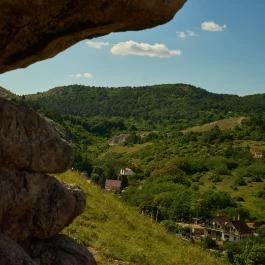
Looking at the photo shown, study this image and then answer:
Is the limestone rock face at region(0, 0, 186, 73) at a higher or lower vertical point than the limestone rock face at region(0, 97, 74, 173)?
higher

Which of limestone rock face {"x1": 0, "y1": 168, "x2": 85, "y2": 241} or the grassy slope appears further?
the grassy slope

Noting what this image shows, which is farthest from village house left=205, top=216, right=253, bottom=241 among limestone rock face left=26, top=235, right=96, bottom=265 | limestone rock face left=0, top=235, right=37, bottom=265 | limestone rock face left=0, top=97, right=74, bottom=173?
limestone rock face left=0, top=235, right=37, bottom=265

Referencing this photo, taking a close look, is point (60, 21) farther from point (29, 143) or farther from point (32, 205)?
point (32, 205)

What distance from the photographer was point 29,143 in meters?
11.4

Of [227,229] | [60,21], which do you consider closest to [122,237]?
[60,21]

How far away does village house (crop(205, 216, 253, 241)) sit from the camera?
15950cm

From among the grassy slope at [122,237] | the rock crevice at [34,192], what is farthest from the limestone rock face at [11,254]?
the grassy slope at [122,237]

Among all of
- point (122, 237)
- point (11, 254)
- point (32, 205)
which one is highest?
point (32, 205)

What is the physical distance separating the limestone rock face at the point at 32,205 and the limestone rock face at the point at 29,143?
258 mm

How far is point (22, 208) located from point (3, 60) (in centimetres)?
328

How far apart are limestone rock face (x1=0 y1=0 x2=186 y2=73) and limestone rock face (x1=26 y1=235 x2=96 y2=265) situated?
4.12 meters

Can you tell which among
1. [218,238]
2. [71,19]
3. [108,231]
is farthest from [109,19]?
[218,238]

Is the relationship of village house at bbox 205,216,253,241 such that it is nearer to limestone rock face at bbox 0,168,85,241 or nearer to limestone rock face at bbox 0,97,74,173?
limestone rock face at bbox 0,168,85,241

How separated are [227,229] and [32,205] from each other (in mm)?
159944
